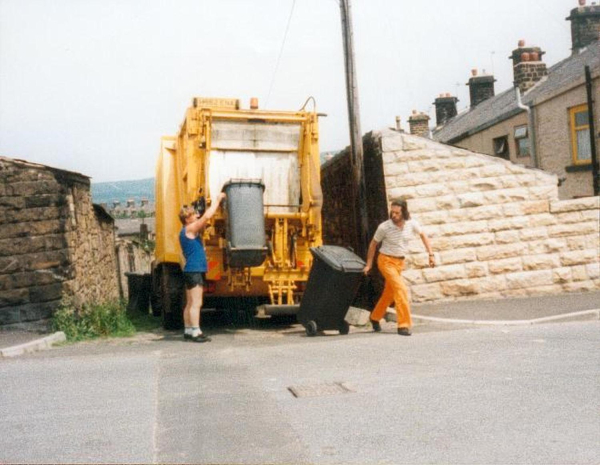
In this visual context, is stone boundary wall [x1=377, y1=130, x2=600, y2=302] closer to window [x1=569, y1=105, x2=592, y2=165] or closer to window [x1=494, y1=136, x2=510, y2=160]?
window [x1=569, y1=105, x2=592, y2=165]

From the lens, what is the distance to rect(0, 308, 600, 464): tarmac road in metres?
4.89

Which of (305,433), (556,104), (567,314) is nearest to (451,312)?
(567,314)

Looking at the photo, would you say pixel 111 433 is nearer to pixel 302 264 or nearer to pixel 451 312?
pixel 302 264

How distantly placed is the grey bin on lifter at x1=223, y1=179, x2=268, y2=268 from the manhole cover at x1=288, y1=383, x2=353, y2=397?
4.39 metres

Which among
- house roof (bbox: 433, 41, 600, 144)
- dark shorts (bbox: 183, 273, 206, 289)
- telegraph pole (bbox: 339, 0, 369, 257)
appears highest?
house roof (bbox: 433, 41, 600, 144)

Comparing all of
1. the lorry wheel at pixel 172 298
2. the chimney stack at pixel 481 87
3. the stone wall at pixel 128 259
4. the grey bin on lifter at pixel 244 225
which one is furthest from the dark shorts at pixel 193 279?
the chimney stack at pixel 481 87

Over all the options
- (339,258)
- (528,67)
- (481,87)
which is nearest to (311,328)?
(339,258)

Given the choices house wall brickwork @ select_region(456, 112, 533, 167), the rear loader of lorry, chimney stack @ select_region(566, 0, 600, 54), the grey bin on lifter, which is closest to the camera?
the grey bin on lifter

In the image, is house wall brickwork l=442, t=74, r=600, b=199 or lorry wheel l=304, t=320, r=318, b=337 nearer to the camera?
lorry wheel l=304, t=320, r=318, b=337

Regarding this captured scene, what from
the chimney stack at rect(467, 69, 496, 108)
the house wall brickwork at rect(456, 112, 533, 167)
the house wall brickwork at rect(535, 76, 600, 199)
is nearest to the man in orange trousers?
the house wall brickwork at rect(535, 76, 600, 199)

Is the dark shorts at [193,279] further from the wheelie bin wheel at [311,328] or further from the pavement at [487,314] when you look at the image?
the pavement at [487,314]

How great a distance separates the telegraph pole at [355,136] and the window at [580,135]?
9.91 metres

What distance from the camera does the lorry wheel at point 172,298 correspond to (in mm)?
12727

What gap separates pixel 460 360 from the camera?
7.69 metres
